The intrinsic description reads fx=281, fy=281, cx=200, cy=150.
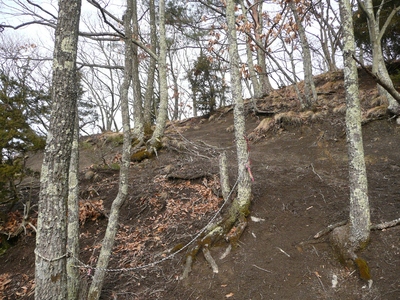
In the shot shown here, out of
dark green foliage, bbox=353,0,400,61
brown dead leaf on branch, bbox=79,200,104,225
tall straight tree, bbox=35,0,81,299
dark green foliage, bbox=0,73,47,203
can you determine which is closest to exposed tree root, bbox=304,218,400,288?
tall straight tree, bbox=35,0,81,299

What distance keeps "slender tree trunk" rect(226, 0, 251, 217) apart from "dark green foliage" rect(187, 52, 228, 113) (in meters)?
8.97

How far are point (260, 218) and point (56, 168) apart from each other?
10.5ft

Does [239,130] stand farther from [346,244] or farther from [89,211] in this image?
[89,211]

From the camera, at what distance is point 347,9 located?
3.68 meters

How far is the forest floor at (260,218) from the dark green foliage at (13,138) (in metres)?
0.87

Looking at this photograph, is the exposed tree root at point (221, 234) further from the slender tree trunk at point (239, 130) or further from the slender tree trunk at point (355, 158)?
the slender tree trunk at point (355, 158)

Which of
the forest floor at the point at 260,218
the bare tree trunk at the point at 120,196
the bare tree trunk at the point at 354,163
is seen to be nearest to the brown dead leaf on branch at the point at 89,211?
the forest floor at the point at 260,218

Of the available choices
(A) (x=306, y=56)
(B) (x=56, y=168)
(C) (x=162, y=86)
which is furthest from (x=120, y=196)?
(A) (x=306, y=56)

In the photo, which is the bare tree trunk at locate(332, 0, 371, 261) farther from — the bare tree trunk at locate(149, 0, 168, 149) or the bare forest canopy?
the bare tree trunk at locate(149, 0, 168, 149)

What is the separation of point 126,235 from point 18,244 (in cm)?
270

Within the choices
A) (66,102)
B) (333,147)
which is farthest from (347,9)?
(333,147)

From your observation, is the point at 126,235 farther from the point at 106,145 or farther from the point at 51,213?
the point at 106,145

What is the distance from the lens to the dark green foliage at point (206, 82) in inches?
541

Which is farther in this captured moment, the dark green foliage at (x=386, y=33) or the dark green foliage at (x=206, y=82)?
the dark green foliage at (x=206, y=82)
